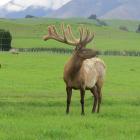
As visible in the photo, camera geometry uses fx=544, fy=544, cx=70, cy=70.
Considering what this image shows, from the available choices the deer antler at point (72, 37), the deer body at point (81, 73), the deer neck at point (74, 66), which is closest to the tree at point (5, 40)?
the deer body at point (81, 73)

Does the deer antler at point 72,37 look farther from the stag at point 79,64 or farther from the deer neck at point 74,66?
the deer neck at point 74,66

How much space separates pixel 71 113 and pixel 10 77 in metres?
24.9

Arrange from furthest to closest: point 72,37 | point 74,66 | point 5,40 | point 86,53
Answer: point 5,40 → point 72,37 → point 74,66 → point 86,53

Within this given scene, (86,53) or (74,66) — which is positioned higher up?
(86,53)

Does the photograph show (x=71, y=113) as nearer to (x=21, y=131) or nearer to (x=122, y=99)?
(x=21, y=131)

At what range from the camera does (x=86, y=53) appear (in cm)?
2119

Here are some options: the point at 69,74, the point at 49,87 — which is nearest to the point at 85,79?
the point at 69,74

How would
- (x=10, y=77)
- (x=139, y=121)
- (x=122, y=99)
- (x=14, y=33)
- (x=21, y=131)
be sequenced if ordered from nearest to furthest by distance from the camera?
1. (x=21, y=131)
2. (x=139, y=121)
3. (x=122, y=99)
4. (x=10, y=77)
5. (x=14, y=33)

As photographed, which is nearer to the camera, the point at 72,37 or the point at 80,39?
the point at 80,39

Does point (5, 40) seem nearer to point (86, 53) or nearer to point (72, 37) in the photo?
point (72, 37)

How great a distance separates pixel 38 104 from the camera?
25547mm

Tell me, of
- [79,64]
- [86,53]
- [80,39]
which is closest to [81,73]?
[79,64]

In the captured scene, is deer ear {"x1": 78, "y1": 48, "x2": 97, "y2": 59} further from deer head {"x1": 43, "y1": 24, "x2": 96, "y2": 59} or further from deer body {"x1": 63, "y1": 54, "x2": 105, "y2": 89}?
deer body {"x1": 63, "y1": 54, "x2": 105, "y2": 89}

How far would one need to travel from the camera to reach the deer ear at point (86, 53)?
2111 cm
